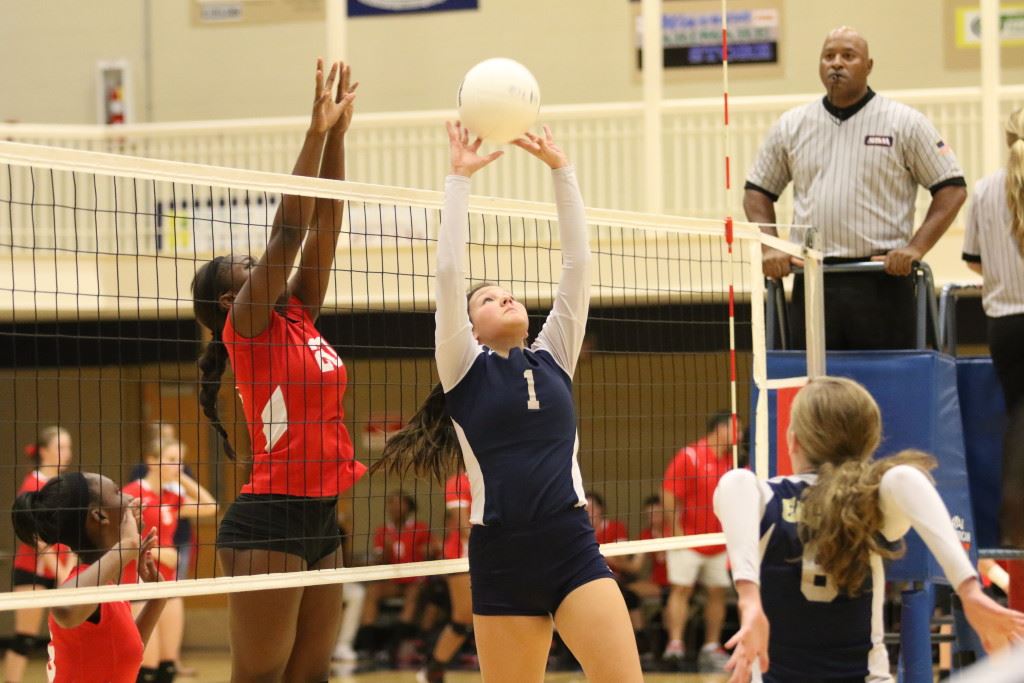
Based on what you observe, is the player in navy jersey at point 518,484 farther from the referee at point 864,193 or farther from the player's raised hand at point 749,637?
the referee at point 864,193

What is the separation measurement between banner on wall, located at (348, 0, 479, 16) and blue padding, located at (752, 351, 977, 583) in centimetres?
1103

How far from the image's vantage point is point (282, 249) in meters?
4.32

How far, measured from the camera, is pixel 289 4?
53.6 ft

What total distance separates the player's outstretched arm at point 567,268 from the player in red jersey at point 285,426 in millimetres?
789

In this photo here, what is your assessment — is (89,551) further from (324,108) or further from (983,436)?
(983,436)

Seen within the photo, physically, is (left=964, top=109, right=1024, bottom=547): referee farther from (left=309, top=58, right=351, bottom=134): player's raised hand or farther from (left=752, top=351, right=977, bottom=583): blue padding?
(left=309, top=58, right=351, bottom=134): player's raised hand

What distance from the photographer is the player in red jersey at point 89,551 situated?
13.6 ft

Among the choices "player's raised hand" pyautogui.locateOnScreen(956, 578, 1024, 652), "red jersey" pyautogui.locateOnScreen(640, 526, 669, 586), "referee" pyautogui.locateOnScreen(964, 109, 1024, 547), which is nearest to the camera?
"player's raised hand" pyautogui.locateOnScreen(956, 578, 1024, 652)

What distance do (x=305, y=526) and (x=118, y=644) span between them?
0.67 metres

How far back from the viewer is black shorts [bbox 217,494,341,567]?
172 inches

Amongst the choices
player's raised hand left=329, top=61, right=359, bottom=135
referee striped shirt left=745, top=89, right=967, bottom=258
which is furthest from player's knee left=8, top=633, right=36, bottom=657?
referee striped shirt left=745, top=89, right=967, bottom=258

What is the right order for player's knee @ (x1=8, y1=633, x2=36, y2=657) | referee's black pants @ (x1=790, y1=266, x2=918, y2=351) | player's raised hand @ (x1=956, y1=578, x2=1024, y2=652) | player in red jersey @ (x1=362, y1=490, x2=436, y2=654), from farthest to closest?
player in red jersey @ (x1=362, y1=490, x2=436, y2=654) → player's knee @ (x1=8, y1=633, x2=36, y2=657) → referee's black pants @ (x1=790, y1=266, x2=918, y2=351) → player's raised hand @ (x1=956, y1=578, x2=1024, y2=652)

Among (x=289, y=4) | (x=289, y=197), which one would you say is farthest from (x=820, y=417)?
(x=289, y=4)

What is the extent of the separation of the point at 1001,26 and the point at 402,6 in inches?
263
